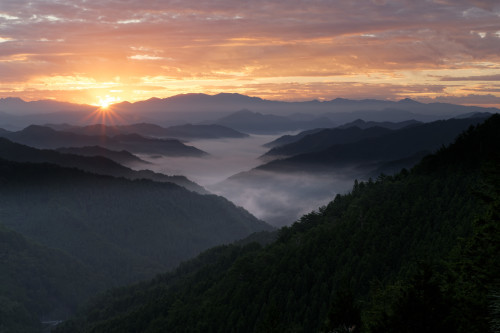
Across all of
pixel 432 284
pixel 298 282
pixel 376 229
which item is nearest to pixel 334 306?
pixel 432 284

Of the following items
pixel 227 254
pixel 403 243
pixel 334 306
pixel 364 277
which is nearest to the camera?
pixel 334 306

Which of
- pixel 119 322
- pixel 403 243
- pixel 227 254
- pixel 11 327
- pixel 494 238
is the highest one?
pixel 494 238

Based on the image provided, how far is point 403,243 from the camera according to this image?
10294cm

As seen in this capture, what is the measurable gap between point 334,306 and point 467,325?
32.5 feet

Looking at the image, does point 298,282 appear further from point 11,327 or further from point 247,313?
point 11,327

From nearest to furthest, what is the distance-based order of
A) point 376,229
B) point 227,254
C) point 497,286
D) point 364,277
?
point 497,286 → point 364,277 → point 376,229 → point 227,254

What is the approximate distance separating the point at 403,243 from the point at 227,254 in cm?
8347

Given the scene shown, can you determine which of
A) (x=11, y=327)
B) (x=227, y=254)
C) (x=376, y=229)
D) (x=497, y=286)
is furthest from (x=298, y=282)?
(x=11, y=327)

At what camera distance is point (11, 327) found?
198750 mm

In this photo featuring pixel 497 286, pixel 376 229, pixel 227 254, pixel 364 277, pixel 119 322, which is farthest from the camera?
pixel 227 254

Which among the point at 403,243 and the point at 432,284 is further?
the point at 403,243

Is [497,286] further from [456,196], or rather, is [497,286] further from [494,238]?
[456,196]

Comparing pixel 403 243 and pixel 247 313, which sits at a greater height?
pixel 403 243

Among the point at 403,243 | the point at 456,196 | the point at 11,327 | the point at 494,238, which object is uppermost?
the point at 494,238
